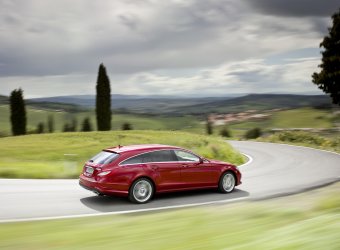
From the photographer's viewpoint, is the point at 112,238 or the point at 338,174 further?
the point at 338,174

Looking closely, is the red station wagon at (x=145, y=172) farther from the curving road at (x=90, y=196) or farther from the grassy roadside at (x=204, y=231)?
the grassy roadside at (x=204, y=231)

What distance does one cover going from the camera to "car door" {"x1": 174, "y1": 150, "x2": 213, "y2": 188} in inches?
533

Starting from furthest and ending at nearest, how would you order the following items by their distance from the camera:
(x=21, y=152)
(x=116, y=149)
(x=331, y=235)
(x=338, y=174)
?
(x=21, y=152), (x=338, y=174), (x=116, y=149), (x=331, y=235)

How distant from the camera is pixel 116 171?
40.0 feet

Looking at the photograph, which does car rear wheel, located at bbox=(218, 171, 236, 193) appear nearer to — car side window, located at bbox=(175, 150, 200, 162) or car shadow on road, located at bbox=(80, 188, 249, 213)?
car shadow on road, located at bbox=(80, 188, 249, 213)

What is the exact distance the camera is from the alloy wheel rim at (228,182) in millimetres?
14586

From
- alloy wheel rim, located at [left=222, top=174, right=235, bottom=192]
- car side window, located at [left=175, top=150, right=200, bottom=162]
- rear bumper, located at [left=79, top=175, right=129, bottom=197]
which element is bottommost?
alloy wheel rim, located at [left=222, top=174, right=235, bottom=192]

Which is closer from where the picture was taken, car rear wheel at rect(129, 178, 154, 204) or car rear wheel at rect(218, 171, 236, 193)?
car rear wheel at rect(129, 178, 154, 204)

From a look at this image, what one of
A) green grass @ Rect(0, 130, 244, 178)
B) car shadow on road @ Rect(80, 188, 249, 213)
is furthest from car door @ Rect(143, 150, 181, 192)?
green grass @ Rect(0, 130, 244, 178)

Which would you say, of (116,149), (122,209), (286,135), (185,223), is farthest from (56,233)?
(286,135)

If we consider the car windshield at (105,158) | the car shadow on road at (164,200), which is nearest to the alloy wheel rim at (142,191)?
the car shadow on road at (164,200)

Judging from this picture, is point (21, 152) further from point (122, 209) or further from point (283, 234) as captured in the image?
point (283, 234)

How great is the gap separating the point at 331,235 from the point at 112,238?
282 cm

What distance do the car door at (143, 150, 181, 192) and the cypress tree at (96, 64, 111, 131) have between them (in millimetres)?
58142
